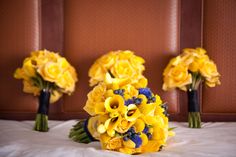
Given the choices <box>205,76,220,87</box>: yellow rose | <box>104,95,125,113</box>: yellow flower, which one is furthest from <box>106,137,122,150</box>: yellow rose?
<box>205,76,220,87</box>: yellow rose

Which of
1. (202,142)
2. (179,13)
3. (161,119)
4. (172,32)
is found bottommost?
(202,142)

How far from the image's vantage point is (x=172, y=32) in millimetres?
1768

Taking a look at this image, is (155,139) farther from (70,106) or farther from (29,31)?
(29,31)

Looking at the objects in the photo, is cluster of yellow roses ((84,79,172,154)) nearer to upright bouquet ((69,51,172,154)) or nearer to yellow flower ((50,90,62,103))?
upright bouquet ((69,51,172,154))

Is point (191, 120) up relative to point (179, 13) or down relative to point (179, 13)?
down

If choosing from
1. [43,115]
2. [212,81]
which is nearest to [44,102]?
[43,115]

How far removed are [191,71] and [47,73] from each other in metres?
0.73

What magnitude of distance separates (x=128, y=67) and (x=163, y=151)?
0.59 metres

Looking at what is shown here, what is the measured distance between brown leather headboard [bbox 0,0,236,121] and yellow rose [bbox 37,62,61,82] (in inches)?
12.4

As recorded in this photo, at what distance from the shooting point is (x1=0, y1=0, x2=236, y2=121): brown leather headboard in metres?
1.75

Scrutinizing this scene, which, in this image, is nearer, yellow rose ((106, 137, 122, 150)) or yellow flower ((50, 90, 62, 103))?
yellow rose ((106, 137, 122, 150))

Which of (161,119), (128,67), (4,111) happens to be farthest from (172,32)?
(4,111)

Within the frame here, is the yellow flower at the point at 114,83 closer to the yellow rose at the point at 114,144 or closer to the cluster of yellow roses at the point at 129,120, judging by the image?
the cluster of yellow roses at the point at 129,120

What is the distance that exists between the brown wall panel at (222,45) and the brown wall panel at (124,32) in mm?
182
